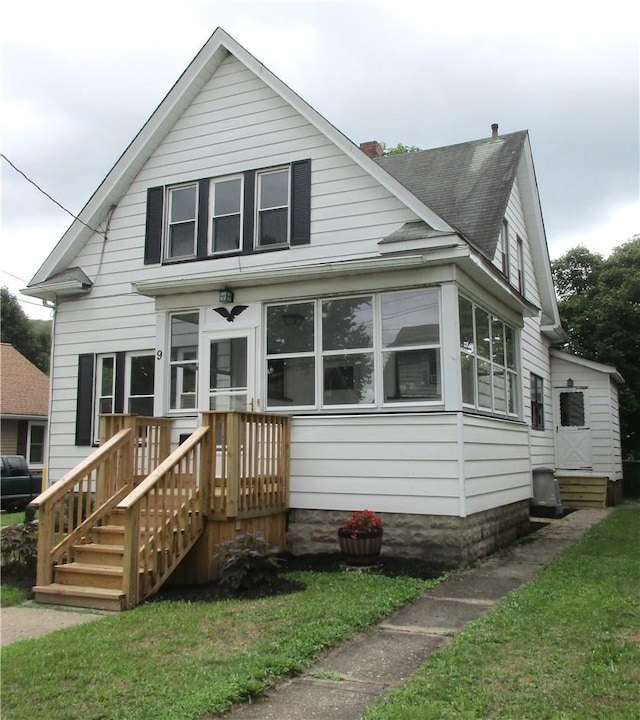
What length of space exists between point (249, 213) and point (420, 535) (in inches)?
223

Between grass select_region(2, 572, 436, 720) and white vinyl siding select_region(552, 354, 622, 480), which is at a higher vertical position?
white vinyl siding select_region(552, 354, 622, 480)

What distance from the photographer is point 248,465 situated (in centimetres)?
859

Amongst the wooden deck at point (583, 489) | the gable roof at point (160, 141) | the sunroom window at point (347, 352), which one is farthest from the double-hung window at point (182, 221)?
the wooden deck at point (583, 489)

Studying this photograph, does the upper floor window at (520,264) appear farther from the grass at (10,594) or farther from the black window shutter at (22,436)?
the black window shutter at (22,436)

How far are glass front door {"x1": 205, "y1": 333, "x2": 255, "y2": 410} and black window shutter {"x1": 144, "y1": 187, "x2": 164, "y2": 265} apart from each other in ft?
8.10

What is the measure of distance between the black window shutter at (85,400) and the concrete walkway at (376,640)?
18.5ft

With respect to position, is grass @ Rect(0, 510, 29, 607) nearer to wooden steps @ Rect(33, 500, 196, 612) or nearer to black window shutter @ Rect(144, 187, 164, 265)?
wooden steps @ Rect(33, 500, 196, 612)

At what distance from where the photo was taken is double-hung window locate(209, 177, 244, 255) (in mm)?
11328

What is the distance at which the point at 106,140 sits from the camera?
13961mm

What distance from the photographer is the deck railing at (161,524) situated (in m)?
7.02

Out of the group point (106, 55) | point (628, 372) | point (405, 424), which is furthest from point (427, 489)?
point (628, 372)

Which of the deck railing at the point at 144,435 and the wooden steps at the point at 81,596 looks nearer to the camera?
the wooden steps at the point at 81,596

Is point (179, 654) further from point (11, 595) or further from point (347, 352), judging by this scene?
point (347, 352)

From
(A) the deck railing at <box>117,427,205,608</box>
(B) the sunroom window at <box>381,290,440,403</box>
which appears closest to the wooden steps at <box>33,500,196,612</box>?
(A) the deck railing at <box>117,427,205,608</box>
